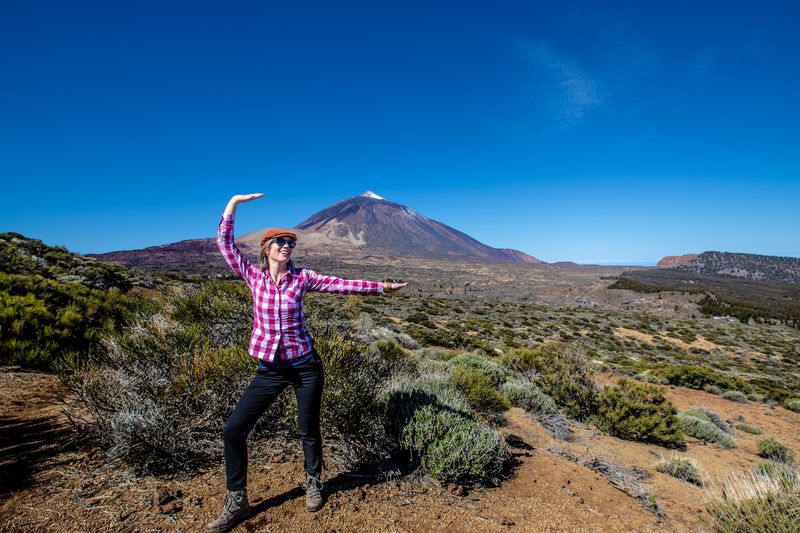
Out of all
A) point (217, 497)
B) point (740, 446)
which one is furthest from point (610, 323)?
point (217, 497)

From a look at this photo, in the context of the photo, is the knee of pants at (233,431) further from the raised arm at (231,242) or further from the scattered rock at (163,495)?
the raised arm at (231,242)

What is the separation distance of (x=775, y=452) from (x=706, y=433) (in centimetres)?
115

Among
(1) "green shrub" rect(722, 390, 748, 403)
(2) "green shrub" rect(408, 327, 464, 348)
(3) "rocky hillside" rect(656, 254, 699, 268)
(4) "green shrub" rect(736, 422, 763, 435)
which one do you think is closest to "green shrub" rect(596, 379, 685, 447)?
(4) "green shrub" rect(736, 422, 763, 435)

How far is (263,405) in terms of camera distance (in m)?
2.37

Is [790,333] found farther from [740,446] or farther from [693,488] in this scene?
[693,488]

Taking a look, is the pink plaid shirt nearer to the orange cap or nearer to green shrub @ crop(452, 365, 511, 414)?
the orange cap

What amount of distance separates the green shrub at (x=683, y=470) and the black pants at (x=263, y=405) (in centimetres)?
524

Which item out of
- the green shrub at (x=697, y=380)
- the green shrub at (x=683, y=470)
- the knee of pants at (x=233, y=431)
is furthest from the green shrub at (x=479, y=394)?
the green shrub at (x=697, y=380)

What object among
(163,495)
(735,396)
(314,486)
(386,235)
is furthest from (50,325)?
(386,235)

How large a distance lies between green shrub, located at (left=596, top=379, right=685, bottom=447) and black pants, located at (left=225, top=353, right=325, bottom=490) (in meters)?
6.14

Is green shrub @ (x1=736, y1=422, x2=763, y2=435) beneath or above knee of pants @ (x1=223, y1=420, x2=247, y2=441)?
beneath

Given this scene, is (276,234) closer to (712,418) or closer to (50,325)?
(50,325)

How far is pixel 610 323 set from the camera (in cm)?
3002

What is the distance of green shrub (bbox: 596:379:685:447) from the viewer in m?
6.30
